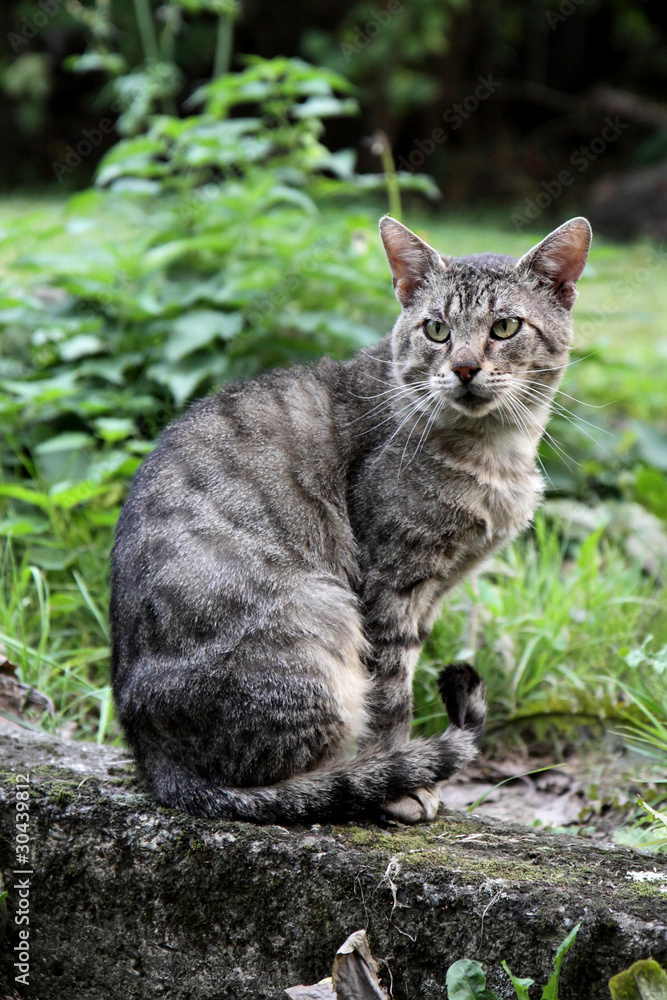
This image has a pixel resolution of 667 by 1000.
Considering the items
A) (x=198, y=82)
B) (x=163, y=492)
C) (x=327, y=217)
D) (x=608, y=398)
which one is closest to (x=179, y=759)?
(x=163, y=492)

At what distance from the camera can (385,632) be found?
8.12 feet

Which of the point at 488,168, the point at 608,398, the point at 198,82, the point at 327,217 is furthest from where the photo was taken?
→ the point at 488,168

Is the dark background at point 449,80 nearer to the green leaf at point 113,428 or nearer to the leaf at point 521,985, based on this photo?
the green leaf at point 113,428

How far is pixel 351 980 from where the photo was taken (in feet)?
5.88

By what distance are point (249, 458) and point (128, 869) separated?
1.07 metres

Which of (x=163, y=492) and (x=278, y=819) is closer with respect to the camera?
(x=278, y=819)

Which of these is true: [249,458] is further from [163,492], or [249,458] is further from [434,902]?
[434,902]

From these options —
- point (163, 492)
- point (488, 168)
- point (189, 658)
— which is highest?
Result: point (163, 492)

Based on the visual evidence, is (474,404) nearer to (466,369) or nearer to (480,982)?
(466,369)

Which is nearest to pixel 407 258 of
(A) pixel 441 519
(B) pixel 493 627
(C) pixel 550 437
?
(C) pixel 550 437

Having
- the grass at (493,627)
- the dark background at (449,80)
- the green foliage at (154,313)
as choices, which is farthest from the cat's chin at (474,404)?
the dark background at (449,80)

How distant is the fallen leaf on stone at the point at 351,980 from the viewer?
5.83ft

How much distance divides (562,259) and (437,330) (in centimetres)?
43

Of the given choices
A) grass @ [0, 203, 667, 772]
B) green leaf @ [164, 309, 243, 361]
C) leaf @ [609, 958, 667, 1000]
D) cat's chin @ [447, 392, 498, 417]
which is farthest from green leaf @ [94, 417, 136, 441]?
leaf @ [609, 958, 667, 1000]
